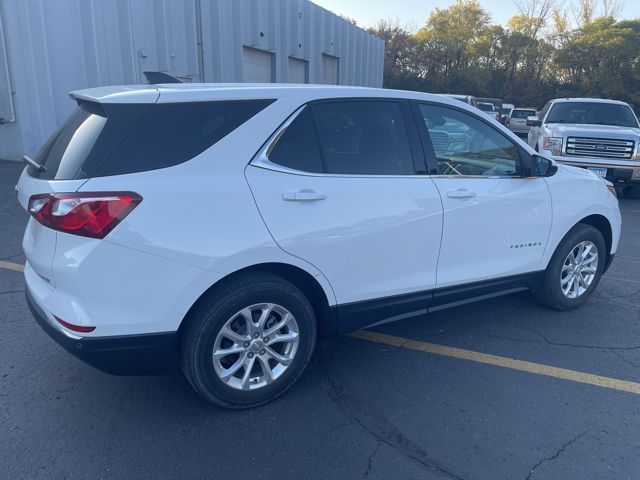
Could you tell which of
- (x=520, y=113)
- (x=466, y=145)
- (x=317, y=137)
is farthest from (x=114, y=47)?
(x=520, y=113)

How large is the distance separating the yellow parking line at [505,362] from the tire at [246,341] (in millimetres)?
1024

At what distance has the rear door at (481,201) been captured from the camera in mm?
3705

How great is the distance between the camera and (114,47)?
11.8 m

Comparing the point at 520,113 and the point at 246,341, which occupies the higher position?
the point at 520,113

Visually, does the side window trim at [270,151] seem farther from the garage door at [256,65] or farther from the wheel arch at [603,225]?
the garage door at [256,65]

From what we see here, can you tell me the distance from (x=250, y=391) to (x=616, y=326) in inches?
123

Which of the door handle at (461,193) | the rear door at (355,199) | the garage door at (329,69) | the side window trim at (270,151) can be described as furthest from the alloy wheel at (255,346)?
the garage door at (329,69)

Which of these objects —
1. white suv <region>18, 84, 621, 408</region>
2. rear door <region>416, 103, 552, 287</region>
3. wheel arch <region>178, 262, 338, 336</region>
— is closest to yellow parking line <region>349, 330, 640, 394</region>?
white suv <region>18, 84, 621, 408</region>

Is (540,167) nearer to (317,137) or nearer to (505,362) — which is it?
(505,362)

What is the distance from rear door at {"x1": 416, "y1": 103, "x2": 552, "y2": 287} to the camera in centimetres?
371

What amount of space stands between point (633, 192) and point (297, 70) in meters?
12.0

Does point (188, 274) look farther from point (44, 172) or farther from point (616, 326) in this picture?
point (616, 326)

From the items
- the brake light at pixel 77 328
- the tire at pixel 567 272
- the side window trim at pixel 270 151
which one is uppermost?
the side window trim at pixel 270 151

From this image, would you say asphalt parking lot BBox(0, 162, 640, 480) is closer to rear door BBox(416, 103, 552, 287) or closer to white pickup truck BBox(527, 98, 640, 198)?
rear door BBox(416, 103, 552, 287)
